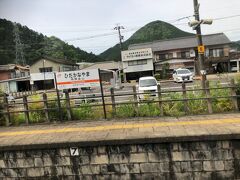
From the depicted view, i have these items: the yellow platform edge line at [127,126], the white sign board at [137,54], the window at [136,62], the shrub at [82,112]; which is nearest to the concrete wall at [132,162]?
the yellow platform edge line at [127,126]

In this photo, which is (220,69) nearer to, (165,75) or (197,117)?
(165,75)

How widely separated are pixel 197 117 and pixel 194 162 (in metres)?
2.71

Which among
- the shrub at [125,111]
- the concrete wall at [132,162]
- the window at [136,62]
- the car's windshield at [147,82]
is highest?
the window at [136,62]

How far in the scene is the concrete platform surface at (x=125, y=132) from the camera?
22.4 feet

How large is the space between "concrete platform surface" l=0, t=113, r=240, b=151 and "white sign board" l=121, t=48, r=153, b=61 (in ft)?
119

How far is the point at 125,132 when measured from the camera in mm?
7793

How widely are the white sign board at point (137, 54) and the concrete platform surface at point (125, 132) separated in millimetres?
36361

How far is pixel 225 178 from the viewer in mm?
6617

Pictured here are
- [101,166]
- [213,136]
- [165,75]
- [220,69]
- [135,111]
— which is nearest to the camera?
[213,136]

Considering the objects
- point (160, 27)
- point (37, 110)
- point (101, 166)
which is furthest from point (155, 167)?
point (160, 27)

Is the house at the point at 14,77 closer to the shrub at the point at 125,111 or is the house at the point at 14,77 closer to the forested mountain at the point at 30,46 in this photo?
the forested mountain at the point at 30,46

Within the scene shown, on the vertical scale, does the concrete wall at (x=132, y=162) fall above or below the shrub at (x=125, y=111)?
below

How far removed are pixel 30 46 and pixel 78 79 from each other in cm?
7670

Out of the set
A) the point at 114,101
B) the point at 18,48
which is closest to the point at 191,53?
the point at 18,48
